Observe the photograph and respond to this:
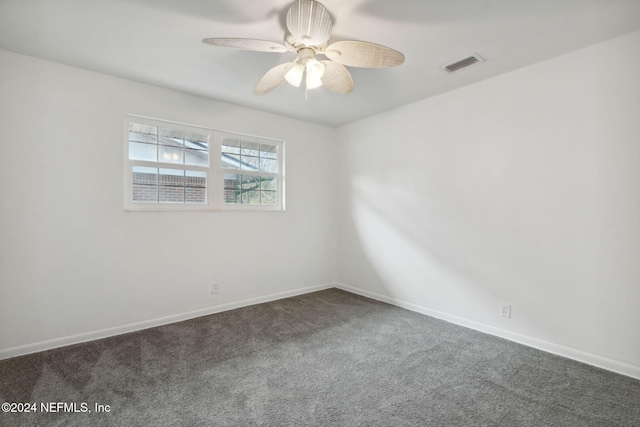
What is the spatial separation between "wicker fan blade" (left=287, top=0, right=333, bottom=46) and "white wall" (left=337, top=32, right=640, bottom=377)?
195cm

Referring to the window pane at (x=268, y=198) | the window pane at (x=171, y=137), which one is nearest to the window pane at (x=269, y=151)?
the window pane at (x=268, y=198)

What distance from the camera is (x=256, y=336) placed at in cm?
278

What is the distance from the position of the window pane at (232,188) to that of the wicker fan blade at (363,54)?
6.95 ft

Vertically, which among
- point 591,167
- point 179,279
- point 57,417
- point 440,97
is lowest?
point 57,417

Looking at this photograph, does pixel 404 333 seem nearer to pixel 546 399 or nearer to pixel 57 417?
pixel 546 399

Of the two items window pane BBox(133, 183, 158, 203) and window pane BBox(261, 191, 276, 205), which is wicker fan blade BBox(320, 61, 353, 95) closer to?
window pane BBox(261, 191, 276, 205)

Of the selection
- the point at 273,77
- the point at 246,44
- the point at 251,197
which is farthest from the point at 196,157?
the point at 246,44

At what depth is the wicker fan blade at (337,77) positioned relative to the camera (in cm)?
203

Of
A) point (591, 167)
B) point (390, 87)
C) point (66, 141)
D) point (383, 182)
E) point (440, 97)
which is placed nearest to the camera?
point (591, 167)

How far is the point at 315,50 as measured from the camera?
2.02 metres

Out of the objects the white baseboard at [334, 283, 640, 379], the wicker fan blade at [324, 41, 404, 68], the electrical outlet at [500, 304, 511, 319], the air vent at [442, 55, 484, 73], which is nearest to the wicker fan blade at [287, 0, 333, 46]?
the wicker fan blade at [324, 41, 404, 68]

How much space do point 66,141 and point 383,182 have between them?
3302mm

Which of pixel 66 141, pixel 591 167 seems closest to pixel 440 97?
pixel 591 167

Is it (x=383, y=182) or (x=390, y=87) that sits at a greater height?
(x=390, y=87)
